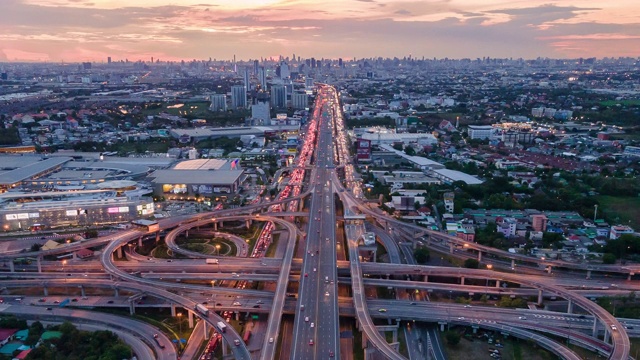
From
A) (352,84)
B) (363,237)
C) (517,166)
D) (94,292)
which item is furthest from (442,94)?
(94,292)

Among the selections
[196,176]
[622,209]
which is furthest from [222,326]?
[622,209]

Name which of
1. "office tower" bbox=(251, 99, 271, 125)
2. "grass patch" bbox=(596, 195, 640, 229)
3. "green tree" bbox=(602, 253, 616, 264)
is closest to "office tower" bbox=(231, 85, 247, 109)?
"office tower" bbox=(251, 99, 271, 125)

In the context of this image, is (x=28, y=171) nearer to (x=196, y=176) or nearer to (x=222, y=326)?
(x=196, y=176)

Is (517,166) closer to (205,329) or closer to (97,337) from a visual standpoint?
(205,329)

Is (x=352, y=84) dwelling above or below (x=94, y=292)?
above

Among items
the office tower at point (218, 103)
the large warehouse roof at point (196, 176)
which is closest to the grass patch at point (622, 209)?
the large warehouse roof at point (196, 176)

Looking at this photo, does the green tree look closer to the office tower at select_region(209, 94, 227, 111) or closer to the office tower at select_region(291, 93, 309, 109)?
the office tower at select_region(291, 93, 309, 109)
